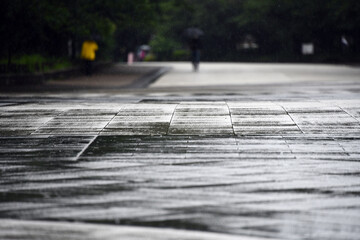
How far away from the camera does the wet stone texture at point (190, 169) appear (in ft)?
18.3

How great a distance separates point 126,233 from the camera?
511 cm

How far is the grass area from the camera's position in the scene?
2408cm

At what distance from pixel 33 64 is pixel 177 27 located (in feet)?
137

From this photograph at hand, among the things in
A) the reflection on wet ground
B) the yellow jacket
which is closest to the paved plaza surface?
the reflection on wet ground

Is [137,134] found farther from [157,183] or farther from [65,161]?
[157,183]

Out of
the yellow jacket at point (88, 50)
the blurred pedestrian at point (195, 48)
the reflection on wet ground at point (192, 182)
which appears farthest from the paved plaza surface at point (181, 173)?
the blurred pedestrian at point (195, 48)

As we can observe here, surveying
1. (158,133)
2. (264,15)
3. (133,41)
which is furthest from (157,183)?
(133,41)

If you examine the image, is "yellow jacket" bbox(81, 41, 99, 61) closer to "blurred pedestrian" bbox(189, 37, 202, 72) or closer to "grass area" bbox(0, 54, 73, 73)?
"grass area" bbox(0, 54, 73, 73)

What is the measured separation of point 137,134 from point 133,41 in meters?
62.5

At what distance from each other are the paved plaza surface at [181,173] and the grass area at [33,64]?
12166 millimetres

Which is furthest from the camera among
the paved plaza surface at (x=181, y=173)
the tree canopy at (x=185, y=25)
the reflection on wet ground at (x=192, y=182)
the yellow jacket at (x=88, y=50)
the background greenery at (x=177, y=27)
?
the yellow jacket at (x=88, y=50)

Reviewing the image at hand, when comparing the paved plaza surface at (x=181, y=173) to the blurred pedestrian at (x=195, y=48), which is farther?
the blurred pedestrian at (x=195, y=48)

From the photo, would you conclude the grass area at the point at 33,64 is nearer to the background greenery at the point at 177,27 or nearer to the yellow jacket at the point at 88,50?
the background greenery at the point at 177,27

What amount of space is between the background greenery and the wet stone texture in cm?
1413
